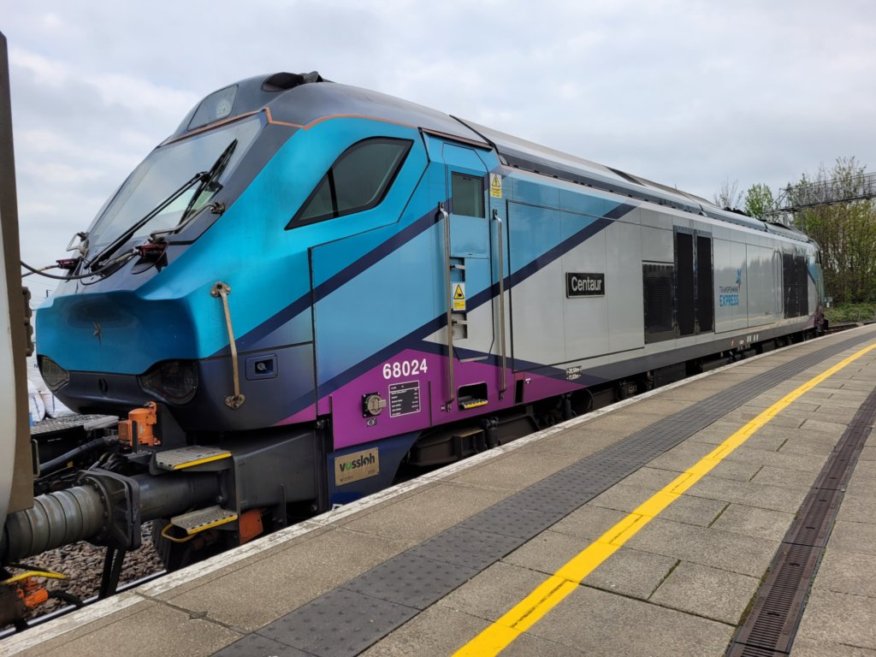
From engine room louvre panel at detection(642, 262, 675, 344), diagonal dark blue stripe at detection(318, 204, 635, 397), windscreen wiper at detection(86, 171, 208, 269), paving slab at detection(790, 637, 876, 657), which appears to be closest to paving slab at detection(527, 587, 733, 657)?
paving slab at detection(790, 637, 876, 657)

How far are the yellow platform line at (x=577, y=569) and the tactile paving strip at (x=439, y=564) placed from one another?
340mm

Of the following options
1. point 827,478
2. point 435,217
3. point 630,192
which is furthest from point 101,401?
point 630,192

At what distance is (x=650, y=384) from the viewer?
9180 mm

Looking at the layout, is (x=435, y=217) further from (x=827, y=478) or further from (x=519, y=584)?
(x=827, y=478)

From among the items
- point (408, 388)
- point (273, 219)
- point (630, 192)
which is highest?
point (630, 192)

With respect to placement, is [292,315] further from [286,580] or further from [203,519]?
[286,580]

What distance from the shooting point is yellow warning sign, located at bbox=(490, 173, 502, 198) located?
5.73 m

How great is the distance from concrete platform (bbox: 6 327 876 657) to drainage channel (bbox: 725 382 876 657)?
0.17 ft

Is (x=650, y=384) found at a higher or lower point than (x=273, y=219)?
lower

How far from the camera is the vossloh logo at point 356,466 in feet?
14.7

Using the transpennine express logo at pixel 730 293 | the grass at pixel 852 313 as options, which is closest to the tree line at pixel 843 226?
the grass at pixel 852 313

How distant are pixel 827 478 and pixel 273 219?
4435mm

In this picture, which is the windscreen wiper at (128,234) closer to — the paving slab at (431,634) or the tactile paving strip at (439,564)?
the tactile paving strip at (439,564)

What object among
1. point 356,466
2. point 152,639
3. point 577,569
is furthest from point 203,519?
point 577,569
